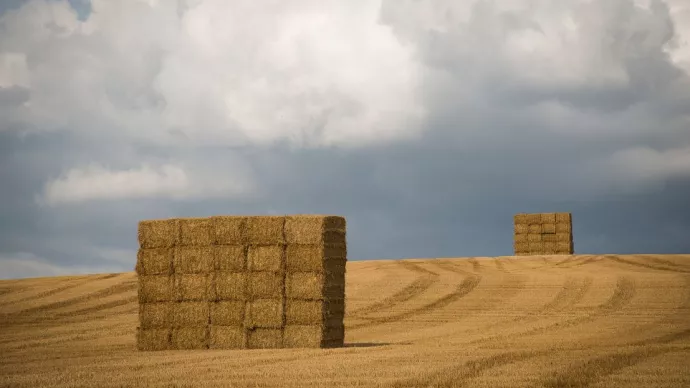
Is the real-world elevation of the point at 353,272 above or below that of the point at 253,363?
above

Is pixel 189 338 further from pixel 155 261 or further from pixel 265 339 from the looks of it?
pixel 155 261

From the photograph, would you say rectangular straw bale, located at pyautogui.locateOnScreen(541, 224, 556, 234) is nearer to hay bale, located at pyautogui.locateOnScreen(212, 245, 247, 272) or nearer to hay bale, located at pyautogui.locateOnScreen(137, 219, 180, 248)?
hay bale, located at pyautogui.locateOnScreen(137, 219, 180, 248)

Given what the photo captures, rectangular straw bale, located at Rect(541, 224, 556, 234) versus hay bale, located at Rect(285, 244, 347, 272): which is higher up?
rectangular straw bale, located at Rect(541, 224, 556, 234)

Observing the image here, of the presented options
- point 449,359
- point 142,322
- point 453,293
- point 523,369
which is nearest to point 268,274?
point 142,322

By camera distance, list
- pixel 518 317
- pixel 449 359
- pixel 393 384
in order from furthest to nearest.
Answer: pixel 518 317, pixel 449 359, pixel 393 384

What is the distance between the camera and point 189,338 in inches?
929

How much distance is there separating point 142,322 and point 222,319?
2.25m

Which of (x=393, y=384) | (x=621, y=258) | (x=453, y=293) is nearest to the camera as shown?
(x=393, y=384)

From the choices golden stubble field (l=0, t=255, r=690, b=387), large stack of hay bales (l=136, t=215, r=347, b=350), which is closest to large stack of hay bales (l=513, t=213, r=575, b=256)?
golden stubble field (l=0, t=255, r=690, b=387)

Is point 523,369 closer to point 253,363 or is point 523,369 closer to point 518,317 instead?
point 253,363

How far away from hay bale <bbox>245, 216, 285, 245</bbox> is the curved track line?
9.57 metres

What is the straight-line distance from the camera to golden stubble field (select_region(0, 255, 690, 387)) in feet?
54.3

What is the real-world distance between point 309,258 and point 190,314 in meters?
3.27

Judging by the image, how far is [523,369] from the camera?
17.1 m
